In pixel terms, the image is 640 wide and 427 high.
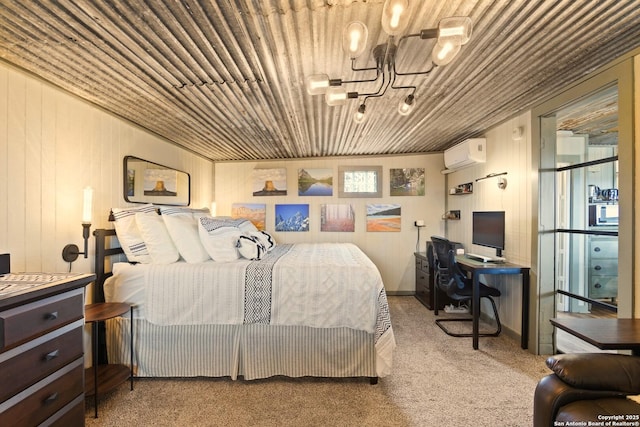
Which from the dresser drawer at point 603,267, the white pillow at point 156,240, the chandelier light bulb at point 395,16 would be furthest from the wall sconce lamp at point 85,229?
the dresser drawer at point 603,267

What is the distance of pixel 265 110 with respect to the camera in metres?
2.71

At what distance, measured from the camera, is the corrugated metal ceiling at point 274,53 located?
4.51 ft

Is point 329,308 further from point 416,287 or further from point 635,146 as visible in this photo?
point 416,287

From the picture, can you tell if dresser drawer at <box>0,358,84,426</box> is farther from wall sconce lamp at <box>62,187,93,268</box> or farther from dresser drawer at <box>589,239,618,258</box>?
dresser drawer at <box>589,239,618,258</box>

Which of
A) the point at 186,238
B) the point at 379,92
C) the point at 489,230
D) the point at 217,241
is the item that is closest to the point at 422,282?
the point at 489,230

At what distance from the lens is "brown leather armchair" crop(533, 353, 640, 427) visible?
1.13 metres

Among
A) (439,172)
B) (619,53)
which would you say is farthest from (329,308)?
(439,172)

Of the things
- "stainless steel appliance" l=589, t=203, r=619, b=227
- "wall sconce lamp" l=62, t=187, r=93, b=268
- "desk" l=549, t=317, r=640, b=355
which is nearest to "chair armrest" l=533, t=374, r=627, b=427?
"desk" l=549, t=317, r=640, b=355

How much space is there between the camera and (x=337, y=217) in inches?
189

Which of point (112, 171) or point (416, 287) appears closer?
point (112, 171)

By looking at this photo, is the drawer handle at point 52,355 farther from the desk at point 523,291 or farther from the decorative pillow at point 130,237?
the desk at point 523,291

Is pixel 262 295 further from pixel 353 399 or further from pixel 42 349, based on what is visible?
pixel 42 349

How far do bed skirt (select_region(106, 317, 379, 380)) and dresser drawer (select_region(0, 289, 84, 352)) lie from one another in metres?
0.80

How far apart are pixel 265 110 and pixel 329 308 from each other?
1.97 metres
